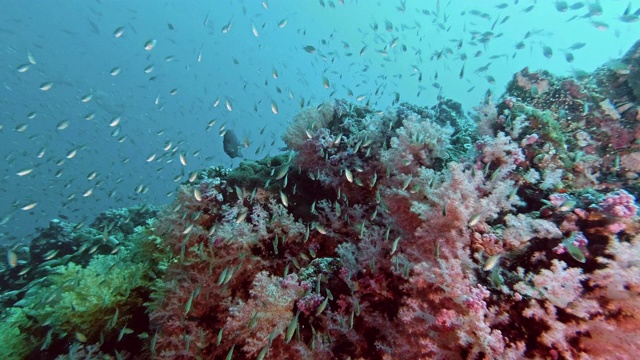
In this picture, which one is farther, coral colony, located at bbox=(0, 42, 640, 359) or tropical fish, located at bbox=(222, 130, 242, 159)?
tropical fish, located at bbox=(222, 130, 242, 159)

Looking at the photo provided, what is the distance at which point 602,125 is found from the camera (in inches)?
252

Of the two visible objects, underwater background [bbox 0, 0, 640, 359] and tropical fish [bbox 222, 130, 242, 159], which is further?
tropical fish [bbox 222, 130, 242, 159]

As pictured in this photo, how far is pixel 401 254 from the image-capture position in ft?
14.0

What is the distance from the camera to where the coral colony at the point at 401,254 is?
3213mm

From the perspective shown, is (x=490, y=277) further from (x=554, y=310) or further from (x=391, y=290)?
(x=391, y=290)

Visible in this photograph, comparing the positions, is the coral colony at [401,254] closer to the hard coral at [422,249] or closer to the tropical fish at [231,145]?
the hard coral at [422,249]

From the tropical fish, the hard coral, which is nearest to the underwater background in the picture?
the hard coral

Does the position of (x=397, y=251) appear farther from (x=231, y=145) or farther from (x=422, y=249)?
(x=231, y=145)

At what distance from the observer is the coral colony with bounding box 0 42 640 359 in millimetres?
3213

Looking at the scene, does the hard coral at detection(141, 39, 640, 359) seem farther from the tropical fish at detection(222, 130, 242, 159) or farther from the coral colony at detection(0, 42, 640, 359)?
the tropical fish at detection(222, 130, 242, 159)

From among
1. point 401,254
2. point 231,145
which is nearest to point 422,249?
point 401,254

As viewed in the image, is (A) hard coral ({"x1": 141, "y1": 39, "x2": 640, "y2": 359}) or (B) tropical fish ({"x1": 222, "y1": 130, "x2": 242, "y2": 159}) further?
(B) tropical fish ({"x1": 222, "y1": 130, "x2": 242, "y2": 159})

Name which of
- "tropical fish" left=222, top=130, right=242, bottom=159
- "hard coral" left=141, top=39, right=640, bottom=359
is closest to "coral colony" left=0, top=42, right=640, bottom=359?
"hard coral" left=141, top=39, right=640, bottom=359

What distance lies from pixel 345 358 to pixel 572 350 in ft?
7.56
